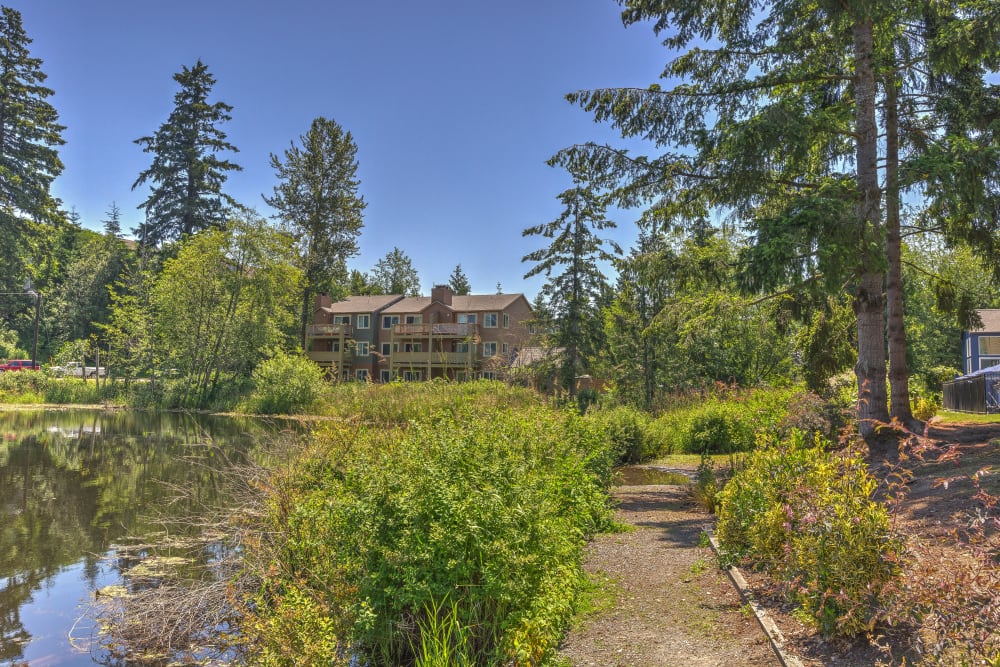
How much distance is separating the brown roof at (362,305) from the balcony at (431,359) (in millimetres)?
6184

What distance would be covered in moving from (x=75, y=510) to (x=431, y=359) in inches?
1338

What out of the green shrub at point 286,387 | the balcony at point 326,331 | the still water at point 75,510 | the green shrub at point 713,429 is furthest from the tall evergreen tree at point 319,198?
the green shrub at point 713,429

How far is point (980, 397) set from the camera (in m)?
21.4

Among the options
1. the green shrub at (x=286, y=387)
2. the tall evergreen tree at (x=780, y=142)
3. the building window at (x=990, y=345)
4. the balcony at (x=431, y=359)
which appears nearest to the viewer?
the tall evergreen tree at (x=780, y=142)

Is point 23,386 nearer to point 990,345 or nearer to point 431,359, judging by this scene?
point 431,359

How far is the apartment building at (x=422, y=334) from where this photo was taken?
151ft

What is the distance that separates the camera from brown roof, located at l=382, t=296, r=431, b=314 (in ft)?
163

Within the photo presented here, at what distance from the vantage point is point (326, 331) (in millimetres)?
49844

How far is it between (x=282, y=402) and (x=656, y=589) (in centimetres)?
2936

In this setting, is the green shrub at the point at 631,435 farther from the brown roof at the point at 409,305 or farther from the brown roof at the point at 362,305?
the brown roof at the point at 362,305

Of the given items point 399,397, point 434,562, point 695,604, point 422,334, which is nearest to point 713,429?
point 695,604

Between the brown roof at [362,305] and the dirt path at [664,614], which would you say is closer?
the dirt path at [664,614]

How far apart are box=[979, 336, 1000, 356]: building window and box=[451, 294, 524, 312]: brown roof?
3009 cm

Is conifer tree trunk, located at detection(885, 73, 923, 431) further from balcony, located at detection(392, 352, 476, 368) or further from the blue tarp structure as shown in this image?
balcony, located at detection(392, 352, 476, 368)
